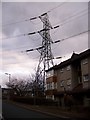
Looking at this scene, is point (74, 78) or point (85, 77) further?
point (74, 78)

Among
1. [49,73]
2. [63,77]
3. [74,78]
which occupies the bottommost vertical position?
[74,78]

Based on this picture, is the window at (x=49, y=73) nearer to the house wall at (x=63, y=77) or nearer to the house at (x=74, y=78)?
the house at (x=74, y=78)

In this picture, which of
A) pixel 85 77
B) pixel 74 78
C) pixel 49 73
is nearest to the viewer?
pixel 85 77

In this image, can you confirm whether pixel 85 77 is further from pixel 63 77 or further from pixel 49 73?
pixel 49 73

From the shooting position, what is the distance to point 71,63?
57.8 metres

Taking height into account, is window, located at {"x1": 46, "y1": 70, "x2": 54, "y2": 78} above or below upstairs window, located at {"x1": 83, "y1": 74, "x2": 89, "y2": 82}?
above

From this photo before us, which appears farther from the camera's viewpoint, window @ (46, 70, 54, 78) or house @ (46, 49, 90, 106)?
window @ (46, 70, 54, 78)

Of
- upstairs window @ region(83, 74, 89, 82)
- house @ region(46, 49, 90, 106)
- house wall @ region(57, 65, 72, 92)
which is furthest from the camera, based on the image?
house wall @ region(57, 65, 72, 92)

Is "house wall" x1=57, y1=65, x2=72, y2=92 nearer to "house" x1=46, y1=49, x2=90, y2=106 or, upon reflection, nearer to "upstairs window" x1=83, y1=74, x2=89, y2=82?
"house" x1=46, y1=49, x2=90, y2=106

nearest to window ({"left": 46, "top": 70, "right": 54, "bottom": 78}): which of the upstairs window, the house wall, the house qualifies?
the house

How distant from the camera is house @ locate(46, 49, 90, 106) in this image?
48938mm

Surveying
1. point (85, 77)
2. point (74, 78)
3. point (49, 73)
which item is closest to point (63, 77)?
point (74, 78)

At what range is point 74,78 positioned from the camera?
5775 centimetres

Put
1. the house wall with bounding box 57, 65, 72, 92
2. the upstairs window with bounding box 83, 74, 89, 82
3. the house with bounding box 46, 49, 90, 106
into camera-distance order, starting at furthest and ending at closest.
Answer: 1. the house wall with bounding box 57, 65, 72, 92
2. the upstairs window with bounding box 83, 74, 89, 82
3. the house with bounding box 46, 49, 90, 106
